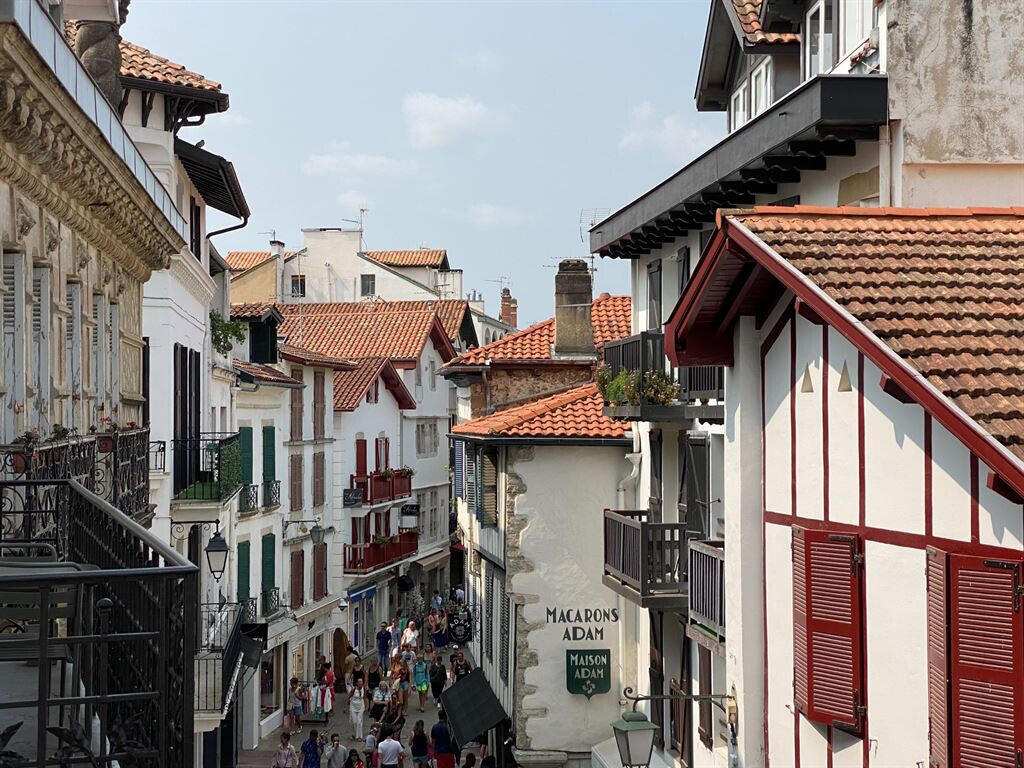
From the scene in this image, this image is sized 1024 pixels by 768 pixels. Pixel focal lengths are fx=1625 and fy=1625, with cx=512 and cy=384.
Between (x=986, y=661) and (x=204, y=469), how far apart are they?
67.5ft

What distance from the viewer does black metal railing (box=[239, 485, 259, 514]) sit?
3691cm

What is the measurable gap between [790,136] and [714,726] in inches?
298

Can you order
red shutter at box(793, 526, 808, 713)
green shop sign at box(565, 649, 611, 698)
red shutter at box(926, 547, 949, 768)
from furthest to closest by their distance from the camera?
green shop sign at box(565, 649, 611, 698) → red shutter at box(793, 526, 808, 713) → red shutter at box(926, 547, 949, 768)

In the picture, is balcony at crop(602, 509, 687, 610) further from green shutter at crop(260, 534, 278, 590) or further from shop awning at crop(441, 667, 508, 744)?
green shutter at crop(260, 534, 278, 590)

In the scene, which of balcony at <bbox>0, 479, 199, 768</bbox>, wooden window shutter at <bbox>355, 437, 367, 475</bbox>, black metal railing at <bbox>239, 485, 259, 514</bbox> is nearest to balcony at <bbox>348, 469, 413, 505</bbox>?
wooden window shutter at <bbox>355, 437, 367, 475</bbox>

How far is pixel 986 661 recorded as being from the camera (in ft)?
33.4

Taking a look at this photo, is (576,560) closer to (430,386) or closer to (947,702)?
(947,702)

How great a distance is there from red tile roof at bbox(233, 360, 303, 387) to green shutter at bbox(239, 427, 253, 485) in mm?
1375

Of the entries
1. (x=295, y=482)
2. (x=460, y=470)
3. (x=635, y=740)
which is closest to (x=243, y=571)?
(x=460, y=470)

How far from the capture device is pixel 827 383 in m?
12.7

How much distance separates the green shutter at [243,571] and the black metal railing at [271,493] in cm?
236

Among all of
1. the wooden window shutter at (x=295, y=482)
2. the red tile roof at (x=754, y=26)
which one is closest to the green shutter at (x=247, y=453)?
the wooden window shutter at (x=295, y=482)

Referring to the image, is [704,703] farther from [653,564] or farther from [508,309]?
[508,309]

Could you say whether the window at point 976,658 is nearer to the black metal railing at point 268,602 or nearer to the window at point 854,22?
the window at point 854,22
